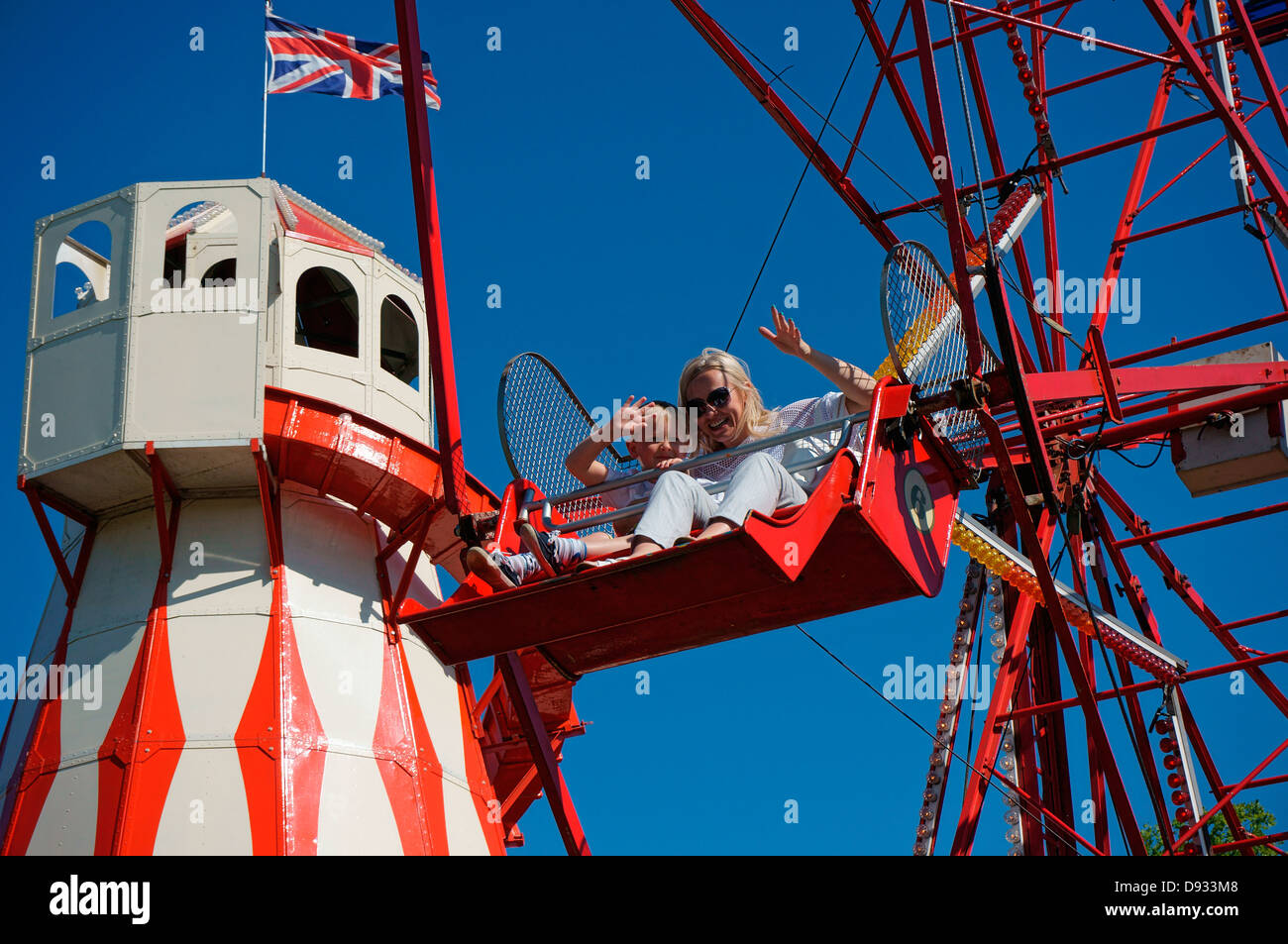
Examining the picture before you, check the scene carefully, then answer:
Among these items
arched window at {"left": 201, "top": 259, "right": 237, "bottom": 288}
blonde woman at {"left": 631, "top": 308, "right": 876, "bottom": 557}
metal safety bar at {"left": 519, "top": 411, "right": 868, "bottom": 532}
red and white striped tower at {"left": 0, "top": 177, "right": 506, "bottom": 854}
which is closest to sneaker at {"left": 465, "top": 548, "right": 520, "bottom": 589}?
metal safety bar at {"left": 519, "top": 411, "right": 868, "bottom": 532}

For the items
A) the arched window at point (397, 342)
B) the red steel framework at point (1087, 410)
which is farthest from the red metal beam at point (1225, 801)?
the arched window at point (397, 342)

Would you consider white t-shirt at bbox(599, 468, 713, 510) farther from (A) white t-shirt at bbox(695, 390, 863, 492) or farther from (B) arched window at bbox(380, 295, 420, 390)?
(B) arched window at bbox(380, 295, 420, 390)

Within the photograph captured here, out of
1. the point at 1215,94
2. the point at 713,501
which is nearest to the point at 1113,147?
the point at 1215,94

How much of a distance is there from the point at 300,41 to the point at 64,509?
6.08 metres

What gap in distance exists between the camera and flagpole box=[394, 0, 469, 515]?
1449cm

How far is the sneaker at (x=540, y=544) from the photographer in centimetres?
1211

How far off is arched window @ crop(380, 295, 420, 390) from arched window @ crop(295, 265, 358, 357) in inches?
16.1

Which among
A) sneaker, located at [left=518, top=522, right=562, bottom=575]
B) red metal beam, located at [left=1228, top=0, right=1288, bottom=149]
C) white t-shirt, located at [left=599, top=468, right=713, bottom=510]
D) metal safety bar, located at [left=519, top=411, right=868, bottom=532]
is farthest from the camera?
red metal beam, located at [left=1228, top=0, right=1288, bottom=149]

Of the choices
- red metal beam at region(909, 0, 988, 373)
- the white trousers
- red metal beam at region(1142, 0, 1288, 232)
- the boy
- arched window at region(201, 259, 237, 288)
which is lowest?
the white trousers

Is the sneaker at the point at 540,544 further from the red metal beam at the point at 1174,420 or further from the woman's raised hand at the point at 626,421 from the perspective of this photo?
the red metal beam at the point at 1174,420

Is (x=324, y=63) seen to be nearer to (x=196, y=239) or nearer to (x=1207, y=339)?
(x=196, y=239)

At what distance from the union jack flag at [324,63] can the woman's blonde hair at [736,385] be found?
8807mm
